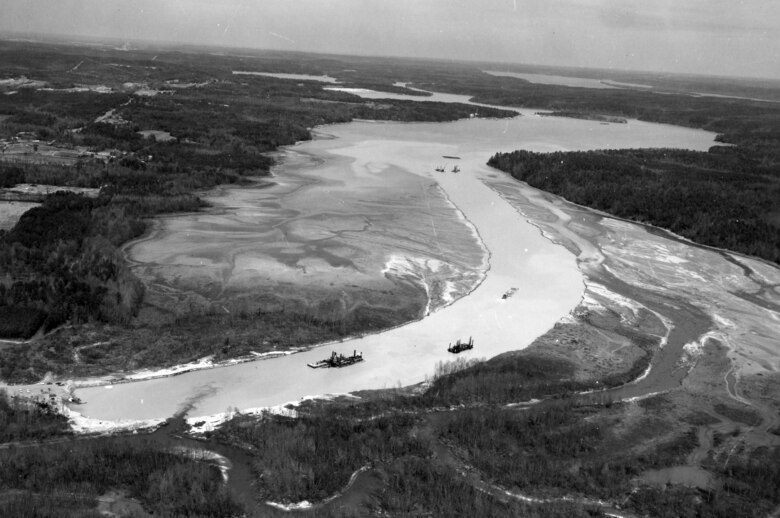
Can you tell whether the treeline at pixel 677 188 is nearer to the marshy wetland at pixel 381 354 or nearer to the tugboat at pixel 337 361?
the marshy wetland at pixel 381 354

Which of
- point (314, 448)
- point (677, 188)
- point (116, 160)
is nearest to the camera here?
point (314, 448)

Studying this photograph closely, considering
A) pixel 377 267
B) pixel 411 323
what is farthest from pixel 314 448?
pixel 377 267

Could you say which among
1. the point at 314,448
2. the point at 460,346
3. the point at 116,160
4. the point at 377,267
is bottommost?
the point at 314,448

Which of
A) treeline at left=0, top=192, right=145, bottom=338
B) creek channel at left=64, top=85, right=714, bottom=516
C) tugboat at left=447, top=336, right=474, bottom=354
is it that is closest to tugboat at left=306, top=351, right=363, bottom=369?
creek channel at left=64, top=85, right=714, bottom=516

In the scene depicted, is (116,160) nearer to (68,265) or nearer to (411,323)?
(68,265)

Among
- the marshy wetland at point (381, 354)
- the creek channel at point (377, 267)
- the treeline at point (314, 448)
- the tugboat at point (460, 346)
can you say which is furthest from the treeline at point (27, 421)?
the tugboat at point (460, 346)

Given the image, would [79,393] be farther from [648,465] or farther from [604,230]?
[604,230]

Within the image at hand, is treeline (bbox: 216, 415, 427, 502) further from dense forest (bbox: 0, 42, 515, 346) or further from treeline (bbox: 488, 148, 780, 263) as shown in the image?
treeline (bbox: 488, 148, 780, 263)
